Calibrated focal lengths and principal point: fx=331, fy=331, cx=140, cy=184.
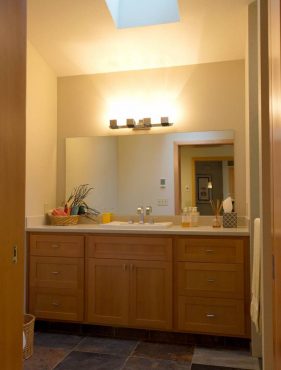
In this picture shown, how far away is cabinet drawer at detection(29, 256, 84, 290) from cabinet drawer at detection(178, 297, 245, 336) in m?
0.90

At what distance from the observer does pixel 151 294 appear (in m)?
2.69

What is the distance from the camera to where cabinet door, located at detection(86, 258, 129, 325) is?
274 cm

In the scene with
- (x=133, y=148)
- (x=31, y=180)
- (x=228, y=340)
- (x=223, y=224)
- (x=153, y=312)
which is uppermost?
(x=133, y=148)

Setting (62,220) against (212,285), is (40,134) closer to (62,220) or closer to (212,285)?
(62,220)

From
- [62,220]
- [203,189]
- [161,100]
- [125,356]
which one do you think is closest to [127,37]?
[161,100]

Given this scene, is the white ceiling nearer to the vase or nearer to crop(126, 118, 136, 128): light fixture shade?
crop(126, 118, 136, 128): light fixture shade

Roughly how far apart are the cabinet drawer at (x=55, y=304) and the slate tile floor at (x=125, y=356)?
0.19m

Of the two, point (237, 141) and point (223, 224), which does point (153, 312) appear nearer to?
point (223, 224)

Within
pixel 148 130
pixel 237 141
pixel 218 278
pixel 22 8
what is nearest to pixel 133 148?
pixel 148 130

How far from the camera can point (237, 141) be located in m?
3.16

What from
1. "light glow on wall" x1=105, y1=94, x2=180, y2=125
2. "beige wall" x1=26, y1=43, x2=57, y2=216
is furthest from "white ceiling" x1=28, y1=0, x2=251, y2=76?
"light glow on wall" x1=105, y1=94, x2=180, y2=125

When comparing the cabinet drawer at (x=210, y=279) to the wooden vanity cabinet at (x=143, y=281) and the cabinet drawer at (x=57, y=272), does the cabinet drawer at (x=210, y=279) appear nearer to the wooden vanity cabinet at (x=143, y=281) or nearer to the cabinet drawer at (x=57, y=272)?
the wooden vanity cabinet at (x=143, y=281)

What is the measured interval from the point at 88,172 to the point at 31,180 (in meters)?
0.64

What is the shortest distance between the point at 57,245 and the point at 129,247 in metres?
0.65
